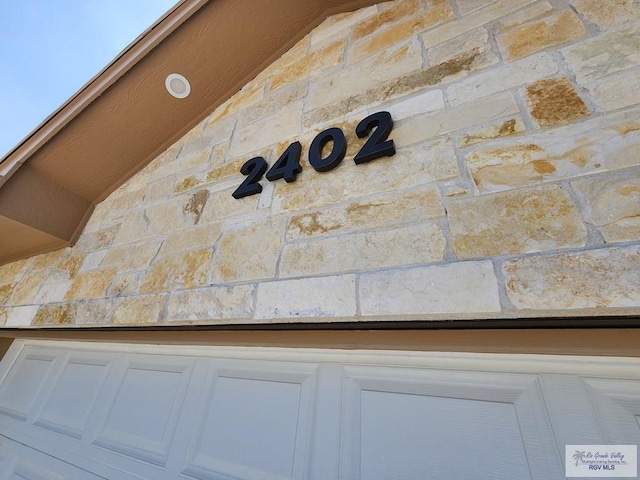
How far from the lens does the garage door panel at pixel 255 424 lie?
86 cm

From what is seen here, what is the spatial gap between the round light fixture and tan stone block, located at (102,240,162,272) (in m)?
1.06

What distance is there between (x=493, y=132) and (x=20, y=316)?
286 centimetres

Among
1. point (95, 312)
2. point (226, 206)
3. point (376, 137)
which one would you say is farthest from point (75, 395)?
point (376, 137)

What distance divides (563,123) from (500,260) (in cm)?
47

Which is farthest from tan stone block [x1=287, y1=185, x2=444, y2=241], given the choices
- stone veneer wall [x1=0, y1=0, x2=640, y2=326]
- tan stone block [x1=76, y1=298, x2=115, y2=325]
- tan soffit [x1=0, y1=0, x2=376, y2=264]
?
tan soffit [x1=0, y1=0, x2=376, y2=264]

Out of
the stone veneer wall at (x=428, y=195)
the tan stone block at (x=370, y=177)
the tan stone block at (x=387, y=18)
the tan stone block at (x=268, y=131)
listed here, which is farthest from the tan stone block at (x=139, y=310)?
the tan stone block at (x=387, y=18)

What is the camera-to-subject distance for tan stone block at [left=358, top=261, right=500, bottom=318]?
0.71m

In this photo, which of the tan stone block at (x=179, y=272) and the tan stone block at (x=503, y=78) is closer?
the tan stone block at (x=503, y=78)

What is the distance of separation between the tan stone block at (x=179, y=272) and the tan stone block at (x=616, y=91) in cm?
145

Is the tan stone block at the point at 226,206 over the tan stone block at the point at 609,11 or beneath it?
beneath

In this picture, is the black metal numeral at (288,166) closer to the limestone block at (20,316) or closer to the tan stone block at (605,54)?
the tan stone block at (605,54)

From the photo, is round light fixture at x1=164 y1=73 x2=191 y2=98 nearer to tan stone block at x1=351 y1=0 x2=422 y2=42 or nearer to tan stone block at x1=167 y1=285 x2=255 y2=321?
tan stone block at x1=351 y1=0 x2=422 y2=42

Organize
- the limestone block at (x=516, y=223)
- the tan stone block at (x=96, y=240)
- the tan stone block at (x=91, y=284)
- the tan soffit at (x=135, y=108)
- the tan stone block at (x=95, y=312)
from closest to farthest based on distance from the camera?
the limestone block at (x=516, y=223), the tan stone block at (x=95, y=312), the tan stone block at (x=91, y=284), the tan soffit at (x=135, y=108), the tan stone block at (x=96, y=240)


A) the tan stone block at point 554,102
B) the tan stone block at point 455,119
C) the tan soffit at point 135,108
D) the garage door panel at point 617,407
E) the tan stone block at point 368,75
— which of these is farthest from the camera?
the tan soffit at point 135,108
